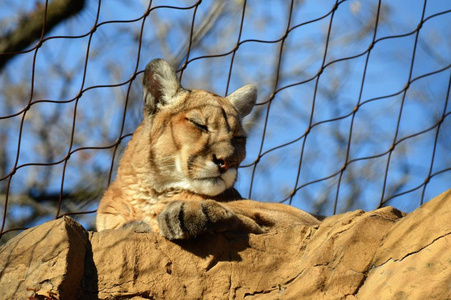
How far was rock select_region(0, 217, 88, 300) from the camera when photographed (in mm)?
3340

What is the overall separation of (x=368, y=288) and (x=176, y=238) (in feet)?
2.91

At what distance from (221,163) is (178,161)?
0.26 metres

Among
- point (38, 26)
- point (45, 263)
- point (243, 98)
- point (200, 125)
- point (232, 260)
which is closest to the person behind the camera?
point (45, 263)

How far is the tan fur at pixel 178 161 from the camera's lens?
178 inches

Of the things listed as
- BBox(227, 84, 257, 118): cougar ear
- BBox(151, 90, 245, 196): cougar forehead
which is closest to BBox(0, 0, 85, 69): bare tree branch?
BBox(227, 84, 257, 118): cougar ear

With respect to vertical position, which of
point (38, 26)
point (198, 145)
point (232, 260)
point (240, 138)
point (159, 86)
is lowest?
point (232, 260)

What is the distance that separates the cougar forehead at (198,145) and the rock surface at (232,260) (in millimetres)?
1012

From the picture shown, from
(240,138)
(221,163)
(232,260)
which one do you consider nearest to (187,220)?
(232,260)

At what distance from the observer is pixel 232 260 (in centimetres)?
355

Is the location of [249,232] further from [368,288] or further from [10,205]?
[10,205]

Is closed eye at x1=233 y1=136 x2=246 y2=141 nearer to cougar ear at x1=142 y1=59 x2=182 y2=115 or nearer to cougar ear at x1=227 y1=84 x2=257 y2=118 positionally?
cougar ear at x1=227 y1=84 x2=257 y2=118

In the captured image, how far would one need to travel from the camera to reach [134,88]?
8.29 metres

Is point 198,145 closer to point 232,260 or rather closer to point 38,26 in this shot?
point 232,260

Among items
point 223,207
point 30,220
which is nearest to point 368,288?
point 223,207
